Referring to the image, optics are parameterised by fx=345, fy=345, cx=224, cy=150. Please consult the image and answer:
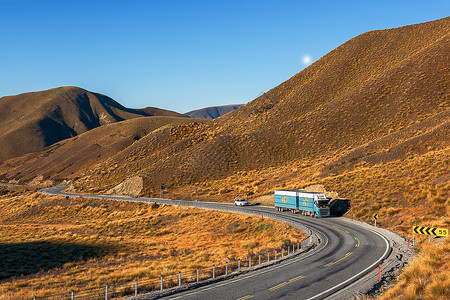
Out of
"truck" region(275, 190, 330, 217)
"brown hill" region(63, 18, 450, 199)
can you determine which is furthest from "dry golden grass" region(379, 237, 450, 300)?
"brown hill" region(63, 18, 450, 199)

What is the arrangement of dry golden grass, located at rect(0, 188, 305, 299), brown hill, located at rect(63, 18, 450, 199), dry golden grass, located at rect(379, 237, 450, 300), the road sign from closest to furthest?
dry golden grass, located at rect(379, 237, 450, 300)
the road sign
dry golden grass, located at rect(0, 188, 305, 299)
brown hill, located at rect(63, 18, 450, 199)

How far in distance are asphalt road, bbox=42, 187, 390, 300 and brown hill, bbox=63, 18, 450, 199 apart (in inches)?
1379

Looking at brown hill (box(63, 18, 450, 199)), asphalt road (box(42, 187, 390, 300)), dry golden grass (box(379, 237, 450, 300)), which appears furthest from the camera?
brown hill (box(63, 18, 450, 199))

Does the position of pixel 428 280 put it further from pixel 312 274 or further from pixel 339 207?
pixel 339 207

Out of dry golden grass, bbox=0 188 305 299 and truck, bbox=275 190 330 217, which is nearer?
dry golden grass, bbox=0 188 305 299

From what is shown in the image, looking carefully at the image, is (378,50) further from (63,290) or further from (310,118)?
(63,290)

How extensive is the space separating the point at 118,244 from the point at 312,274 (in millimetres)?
27840

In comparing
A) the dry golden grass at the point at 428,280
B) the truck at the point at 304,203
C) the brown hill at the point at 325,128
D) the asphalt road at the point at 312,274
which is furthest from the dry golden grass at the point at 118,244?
the brown hill at the point at 325,128

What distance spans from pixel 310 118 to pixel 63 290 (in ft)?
269

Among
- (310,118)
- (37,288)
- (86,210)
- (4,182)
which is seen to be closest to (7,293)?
(37,288)

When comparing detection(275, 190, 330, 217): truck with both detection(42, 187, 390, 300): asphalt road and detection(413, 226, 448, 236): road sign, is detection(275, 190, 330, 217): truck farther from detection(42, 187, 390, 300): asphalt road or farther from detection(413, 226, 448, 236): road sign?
detection(413, 226, 448, 236): road sign

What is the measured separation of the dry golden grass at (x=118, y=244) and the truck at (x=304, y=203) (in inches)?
276

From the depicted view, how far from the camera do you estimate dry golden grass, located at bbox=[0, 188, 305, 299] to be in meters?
25.1

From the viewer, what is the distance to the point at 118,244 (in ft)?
136
